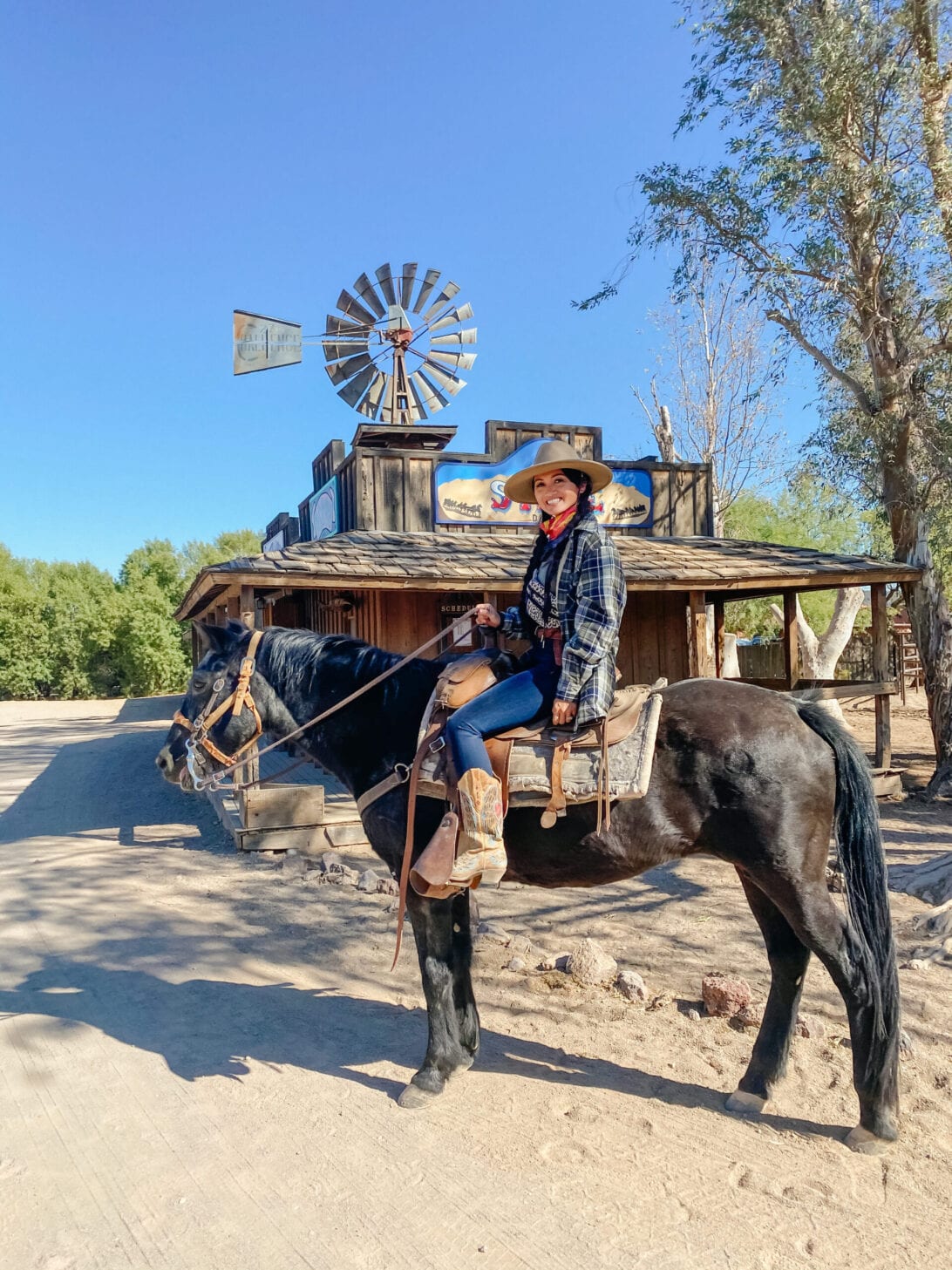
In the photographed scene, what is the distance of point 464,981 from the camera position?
3660mm

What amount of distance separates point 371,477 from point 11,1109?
902 cm

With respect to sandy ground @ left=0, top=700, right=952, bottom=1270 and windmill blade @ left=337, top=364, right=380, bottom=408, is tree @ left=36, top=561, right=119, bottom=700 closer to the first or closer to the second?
windmill blade @ left=337, top=364, right=380, bottom=408

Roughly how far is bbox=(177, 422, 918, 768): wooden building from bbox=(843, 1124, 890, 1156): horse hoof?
6190mm

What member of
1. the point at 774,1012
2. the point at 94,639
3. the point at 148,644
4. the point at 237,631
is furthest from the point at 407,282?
the point at 94,639

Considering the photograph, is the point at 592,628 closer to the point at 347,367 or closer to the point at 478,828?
the point at 478,828

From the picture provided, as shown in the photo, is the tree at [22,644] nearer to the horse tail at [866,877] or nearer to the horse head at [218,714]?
the horse head at [218,714]

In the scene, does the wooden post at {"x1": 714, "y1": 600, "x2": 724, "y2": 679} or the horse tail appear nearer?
the horse tail

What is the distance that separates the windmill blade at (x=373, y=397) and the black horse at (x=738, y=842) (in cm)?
1265

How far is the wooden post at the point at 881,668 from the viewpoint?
36.4 ft

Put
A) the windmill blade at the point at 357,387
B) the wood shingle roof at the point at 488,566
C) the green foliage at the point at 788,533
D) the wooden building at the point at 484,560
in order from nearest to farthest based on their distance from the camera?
1. the wood shingle roof at the point at 488,566
2. the wooden building at the point at 484,560
3. the windmill blade at the point at 357,387
4. the green foliage at the point at 788,533

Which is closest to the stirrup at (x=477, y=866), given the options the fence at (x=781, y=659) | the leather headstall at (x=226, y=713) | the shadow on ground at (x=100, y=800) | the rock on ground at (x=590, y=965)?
the leather headstall at (x=226, y=713)

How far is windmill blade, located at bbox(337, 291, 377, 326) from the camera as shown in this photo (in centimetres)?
1517

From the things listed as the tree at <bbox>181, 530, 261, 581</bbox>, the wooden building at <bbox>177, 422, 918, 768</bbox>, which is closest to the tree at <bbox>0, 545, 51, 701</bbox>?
the tree at <bbox>181, 530, 261, 581</bbox>

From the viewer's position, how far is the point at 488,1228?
2549 mm
